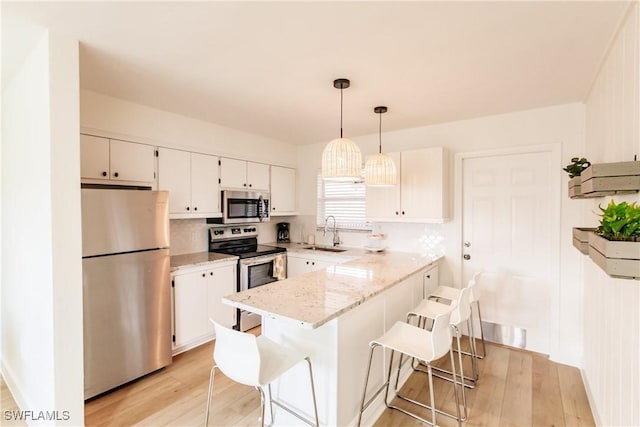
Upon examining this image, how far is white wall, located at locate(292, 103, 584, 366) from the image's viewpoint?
286 centimetres

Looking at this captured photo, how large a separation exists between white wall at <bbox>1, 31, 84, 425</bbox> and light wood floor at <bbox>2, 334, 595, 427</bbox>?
1.52 feet

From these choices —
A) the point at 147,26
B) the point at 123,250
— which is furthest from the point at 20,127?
the point at 147,26

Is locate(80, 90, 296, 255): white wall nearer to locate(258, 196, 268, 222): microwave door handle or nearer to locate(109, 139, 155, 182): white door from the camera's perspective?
locate(109, 139, 155, 182): white door

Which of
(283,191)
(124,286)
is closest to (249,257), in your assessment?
(283,191)

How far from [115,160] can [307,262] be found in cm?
236

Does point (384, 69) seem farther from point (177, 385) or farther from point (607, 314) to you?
point (177, 385)

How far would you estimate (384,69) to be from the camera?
84.2 inches

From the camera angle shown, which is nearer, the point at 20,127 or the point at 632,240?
the point at 632,240

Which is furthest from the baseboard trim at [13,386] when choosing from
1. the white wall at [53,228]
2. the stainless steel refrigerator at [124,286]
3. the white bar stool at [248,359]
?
the white bar stool at [248,359]

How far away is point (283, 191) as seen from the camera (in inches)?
179

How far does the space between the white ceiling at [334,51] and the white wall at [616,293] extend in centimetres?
18

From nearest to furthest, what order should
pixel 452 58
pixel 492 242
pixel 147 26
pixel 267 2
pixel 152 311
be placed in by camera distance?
pixel 267 2 < pixel 147 26 < pixel 452 58 < pixel 152 311 < pixel 492 242

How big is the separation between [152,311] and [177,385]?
0.65 metres

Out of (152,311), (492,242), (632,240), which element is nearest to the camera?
(632,240)
